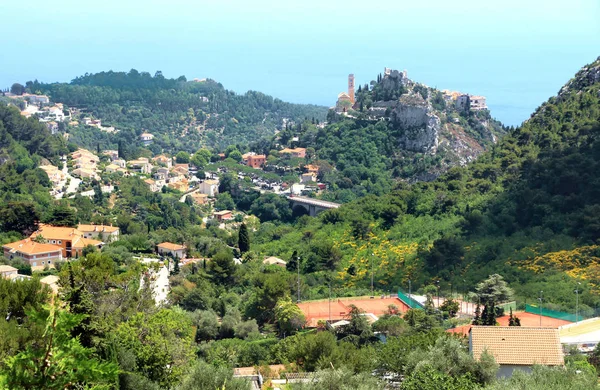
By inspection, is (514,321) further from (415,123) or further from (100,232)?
(415,123)

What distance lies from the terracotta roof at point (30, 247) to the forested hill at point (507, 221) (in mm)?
11210

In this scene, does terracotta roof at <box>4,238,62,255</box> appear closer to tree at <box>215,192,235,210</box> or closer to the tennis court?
the tennis court

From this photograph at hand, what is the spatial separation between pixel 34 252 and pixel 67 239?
236 cm

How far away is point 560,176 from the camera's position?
1423 inches

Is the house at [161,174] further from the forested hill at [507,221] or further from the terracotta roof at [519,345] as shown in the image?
the terracotta roof at [519,345]

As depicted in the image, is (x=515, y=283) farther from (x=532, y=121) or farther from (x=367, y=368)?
(x=532, y=121)

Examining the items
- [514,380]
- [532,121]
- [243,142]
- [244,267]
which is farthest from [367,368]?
[243,142]

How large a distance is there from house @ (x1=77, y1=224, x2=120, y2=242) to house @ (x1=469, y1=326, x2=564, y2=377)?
25492mm

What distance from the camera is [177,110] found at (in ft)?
356

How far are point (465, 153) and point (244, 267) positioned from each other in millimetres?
33259

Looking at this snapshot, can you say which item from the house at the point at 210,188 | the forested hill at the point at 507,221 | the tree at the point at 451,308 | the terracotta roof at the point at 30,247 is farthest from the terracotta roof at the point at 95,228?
the house at the point at 210,188

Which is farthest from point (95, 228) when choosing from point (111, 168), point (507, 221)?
point (111, 168)

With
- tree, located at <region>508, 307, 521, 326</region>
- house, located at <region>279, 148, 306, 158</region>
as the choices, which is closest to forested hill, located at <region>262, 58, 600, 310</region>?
tree, located at <region>508, 307, 521, 326</region>

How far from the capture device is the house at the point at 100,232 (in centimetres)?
4028
